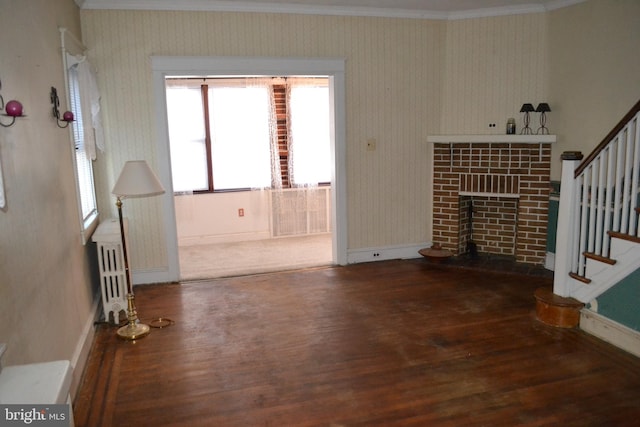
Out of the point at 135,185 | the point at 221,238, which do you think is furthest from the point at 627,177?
the point at 221,238

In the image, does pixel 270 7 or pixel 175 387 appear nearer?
pixel 175 387

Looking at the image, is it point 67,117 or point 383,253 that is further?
point 383,253

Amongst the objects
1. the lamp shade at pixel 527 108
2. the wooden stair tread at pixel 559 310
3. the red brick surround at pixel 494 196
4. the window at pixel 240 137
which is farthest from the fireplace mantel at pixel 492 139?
the window at pixel 240 137

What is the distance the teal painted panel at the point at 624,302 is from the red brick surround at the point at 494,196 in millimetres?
1791

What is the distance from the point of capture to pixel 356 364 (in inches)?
129

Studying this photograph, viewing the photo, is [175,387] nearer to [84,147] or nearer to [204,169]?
[84,147]

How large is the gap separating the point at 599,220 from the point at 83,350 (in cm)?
383

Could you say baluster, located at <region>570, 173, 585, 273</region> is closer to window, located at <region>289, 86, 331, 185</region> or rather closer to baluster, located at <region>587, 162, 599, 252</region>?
baluster, located at <region>587, 162, 599, 252</region>

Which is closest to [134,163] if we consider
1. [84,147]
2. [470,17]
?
[84,147]

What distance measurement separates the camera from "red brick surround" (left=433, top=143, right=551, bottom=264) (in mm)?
5297

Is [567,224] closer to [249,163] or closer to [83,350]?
[83,350]

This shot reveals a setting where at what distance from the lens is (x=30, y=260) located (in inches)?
93.5

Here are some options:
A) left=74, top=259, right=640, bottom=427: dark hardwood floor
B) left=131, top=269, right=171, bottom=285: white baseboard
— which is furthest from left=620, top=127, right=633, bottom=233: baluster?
left=131, top=269, right=171, bottom=285: white baseboard

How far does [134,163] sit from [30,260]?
1.35 meters
